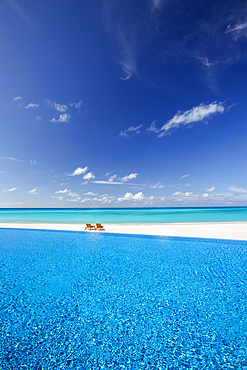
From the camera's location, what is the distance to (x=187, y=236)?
1116cm

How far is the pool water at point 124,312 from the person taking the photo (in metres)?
2.78

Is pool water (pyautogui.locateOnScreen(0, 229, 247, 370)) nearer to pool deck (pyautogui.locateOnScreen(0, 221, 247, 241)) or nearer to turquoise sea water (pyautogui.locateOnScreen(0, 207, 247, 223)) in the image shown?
pool deck (pyautogui.locateOnScreen(0, 221, 247, 241))

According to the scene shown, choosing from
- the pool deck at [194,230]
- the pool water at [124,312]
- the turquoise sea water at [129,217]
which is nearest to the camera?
the pool water at [124,312]

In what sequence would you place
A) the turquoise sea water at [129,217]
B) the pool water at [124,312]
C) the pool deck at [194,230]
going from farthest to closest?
1. the turquoise sea water at [129,217]
2. the pool deck at [194,230]
3. the pool water at [124,312]

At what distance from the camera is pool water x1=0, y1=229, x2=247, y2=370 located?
278 centimetres

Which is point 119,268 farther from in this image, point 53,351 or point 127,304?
point 53,351

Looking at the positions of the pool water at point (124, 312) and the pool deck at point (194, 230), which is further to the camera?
the pool deck at point (194, 230)

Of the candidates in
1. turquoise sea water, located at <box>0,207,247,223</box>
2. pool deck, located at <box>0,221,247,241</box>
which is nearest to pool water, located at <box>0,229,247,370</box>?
pool deck, located at <box>0,221,247,241</box>

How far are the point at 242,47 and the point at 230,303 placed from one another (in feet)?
53.5

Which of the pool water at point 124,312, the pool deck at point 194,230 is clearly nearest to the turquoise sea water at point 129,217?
the pool deck at point 194,230

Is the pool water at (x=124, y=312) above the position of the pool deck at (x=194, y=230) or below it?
below

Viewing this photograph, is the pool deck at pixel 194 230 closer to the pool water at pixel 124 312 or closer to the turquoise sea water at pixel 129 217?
the pool water at pixel 124 312

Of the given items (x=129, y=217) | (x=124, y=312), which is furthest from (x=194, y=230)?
(x=129, y=217)

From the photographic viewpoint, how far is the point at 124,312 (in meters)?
3.91
